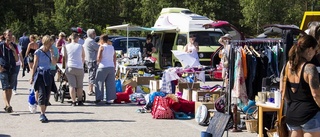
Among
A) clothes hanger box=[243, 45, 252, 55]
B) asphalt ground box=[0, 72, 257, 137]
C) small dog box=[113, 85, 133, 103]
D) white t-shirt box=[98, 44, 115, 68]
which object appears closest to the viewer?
asphalt ground box=[0, 72, 257, 137]

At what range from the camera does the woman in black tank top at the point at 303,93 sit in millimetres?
6441

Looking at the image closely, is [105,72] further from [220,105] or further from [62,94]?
[220,105]

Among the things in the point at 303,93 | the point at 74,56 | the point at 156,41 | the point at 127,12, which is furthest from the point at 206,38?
the point at 127,12

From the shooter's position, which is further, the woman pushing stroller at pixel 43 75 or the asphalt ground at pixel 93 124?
the woman pushing stroller at pixel 43 75

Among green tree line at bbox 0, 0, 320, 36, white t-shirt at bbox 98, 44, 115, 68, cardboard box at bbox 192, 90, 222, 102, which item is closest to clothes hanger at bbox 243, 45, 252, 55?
cardboard box at bbox 192, 90, 222, 102

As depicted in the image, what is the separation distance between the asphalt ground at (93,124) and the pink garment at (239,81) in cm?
66

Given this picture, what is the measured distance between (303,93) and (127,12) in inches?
2099

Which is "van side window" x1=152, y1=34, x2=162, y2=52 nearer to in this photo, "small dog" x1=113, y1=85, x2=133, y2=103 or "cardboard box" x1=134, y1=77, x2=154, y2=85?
"cardboard box" x1=134, y1=77, x2=154, y2=85

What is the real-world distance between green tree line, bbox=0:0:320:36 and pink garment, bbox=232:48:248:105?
33.7 meters

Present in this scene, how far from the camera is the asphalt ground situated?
33.9ft

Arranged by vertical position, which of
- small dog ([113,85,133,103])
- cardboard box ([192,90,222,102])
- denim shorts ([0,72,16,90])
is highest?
denim shorts ([0,72,16,90])

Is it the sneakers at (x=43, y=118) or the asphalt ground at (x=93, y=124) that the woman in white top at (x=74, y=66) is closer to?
the asphalt ground at (x=93, y=124)

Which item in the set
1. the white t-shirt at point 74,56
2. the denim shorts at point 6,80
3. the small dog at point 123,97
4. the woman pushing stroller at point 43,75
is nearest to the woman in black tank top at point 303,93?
the woman pushing stroller at point 43,75

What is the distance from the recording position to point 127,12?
5928 cm
